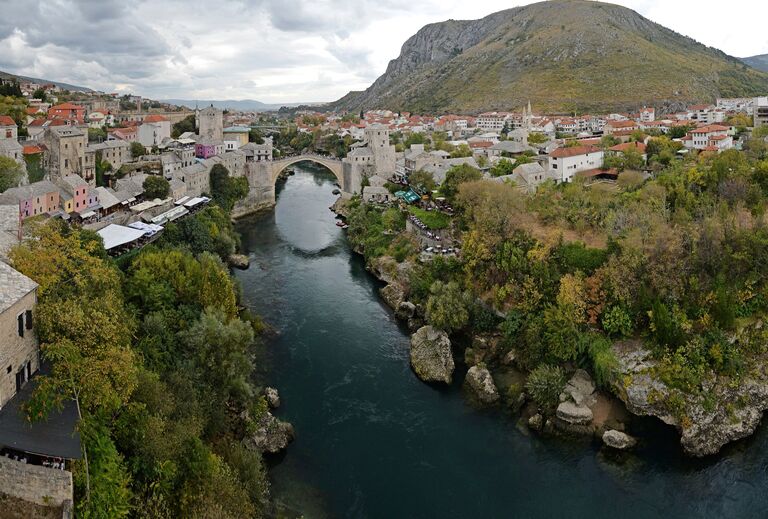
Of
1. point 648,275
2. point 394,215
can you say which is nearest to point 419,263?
point 394,215

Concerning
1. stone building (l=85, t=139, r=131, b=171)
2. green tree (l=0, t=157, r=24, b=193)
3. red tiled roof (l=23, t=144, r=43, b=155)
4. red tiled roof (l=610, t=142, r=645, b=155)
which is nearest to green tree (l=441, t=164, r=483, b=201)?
red tiled roof (l=610, t=142, r=645, b=155)

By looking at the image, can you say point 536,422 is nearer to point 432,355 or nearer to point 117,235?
point 432,355

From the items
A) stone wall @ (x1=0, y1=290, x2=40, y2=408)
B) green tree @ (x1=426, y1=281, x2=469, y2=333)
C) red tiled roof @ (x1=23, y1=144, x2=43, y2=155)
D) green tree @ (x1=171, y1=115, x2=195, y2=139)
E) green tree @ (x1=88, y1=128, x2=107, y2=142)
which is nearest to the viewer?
stone wall @ (x1=0, y1=290, x2=40, y2=408)

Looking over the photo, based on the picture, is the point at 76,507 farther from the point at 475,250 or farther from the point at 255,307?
the point at 475,250

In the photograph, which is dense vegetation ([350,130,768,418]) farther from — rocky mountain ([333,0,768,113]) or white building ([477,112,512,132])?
rocky mountain ([333,0,768,113])

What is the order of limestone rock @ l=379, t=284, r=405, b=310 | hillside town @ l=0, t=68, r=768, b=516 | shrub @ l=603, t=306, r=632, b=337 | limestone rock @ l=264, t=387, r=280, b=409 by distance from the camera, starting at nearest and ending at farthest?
hillside town @ l=0, t=68, r=768, b=516
limestone rock @ l=264, t=387, r=280, b=409
shrub @ l=603, t=306, r=632, b=337
limestone rock @ l=379, t=284, r=405, b=310

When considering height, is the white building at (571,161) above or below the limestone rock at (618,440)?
above

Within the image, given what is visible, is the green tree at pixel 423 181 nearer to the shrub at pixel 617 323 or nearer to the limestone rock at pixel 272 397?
the shrub at pixel 617 323

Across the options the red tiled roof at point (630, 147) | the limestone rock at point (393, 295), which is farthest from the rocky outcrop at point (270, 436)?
the red tiled roof at point (630, 147)
